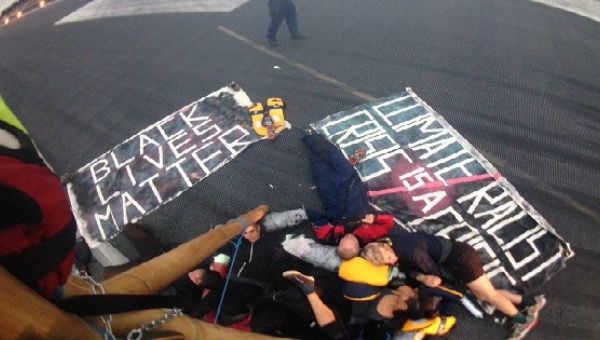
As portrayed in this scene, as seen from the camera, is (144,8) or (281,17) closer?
(281,17)

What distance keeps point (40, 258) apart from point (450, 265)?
10.8ft

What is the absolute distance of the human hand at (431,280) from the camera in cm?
335

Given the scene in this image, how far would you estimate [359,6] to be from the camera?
23.4 feet

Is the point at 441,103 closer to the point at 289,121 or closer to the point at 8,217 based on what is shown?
the point at 289,121

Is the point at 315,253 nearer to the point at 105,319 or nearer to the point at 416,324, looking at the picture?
the point at 416,324

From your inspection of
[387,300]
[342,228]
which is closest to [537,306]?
[387,300]

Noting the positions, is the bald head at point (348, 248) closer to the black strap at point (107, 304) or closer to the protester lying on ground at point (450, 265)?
the protester lying on ground at point (450, 265)

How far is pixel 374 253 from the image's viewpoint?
344cm

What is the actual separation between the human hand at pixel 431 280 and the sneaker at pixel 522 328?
2.21ft

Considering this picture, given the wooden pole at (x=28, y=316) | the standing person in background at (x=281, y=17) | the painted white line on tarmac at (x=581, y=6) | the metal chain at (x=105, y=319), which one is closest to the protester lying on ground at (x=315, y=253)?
the metal chain at (x=105, y=319)

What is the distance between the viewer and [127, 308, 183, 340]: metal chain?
1378 millimetres

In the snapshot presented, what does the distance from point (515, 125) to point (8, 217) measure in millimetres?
5083

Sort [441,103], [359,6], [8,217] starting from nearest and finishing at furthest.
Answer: [8,217] → [441,103] → [359,6]

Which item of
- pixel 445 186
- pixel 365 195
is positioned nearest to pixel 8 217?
pixel 365 195
